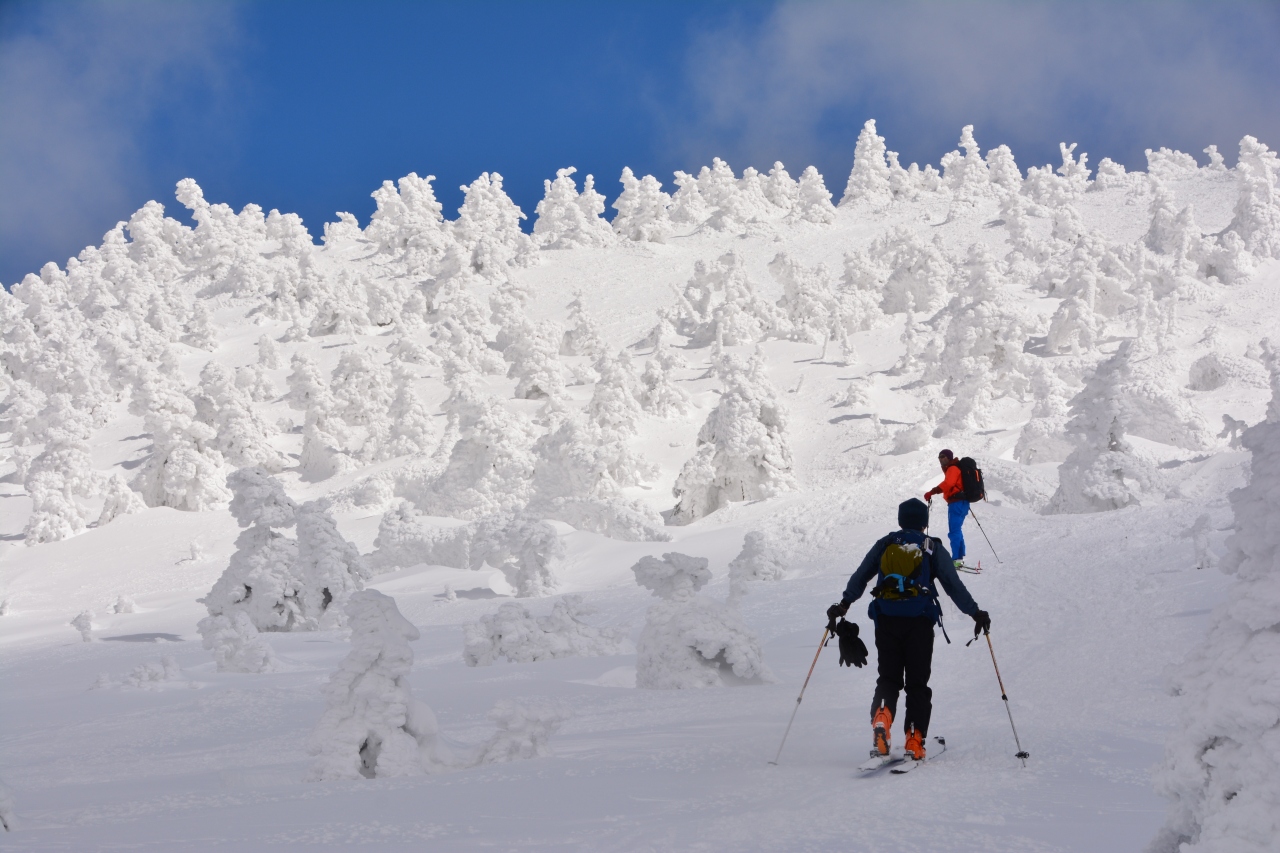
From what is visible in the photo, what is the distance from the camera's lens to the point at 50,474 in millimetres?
37969

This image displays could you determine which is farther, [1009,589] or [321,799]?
[1009,589]

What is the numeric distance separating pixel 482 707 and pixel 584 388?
144ft

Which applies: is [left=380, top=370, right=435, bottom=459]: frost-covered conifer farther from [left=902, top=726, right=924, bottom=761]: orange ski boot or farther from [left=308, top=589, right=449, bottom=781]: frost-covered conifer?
[left=902, top=726, right=924, bottom=761]: orange ski boot

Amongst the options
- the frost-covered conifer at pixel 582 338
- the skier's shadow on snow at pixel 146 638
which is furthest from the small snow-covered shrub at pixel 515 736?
the frost-covered conifer at pixel 582 338

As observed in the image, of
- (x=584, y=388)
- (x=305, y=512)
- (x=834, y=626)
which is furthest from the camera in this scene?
(x=584, y=388)

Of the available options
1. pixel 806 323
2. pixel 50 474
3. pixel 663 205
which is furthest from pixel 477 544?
pixel 663 205

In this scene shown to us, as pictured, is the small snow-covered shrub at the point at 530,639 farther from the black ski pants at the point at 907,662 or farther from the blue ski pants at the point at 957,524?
the black ski pants at the point at 907,662

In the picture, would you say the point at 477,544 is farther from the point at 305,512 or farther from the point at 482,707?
the point at 482,707

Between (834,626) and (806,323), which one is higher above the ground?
(806,323)

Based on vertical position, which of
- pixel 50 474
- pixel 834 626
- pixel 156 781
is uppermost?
pixel 50 474

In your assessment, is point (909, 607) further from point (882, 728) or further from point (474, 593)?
point (474, 593)

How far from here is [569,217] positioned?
8719 cm

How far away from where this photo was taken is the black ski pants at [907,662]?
5.41 m

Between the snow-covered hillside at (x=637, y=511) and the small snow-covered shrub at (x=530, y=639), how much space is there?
0.24 feet
